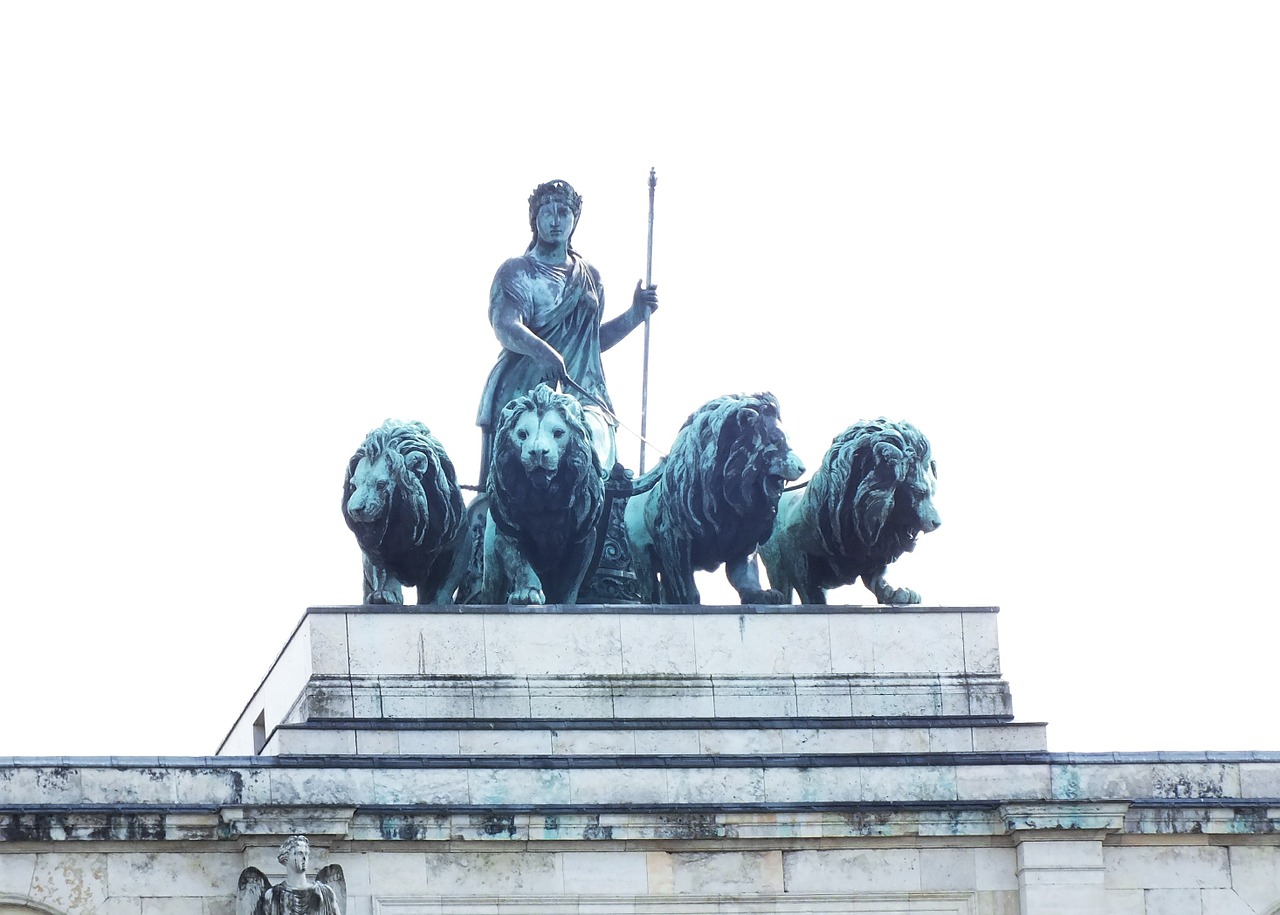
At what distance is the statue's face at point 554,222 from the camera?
147ft

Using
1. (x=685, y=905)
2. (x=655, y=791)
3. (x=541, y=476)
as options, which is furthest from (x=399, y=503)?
(x=685, y=905)

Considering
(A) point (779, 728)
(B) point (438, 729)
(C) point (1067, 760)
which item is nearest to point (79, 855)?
(B) point (438, 729)

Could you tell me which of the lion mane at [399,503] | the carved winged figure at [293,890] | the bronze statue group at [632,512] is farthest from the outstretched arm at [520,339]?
the carved winged figure at [293,890]

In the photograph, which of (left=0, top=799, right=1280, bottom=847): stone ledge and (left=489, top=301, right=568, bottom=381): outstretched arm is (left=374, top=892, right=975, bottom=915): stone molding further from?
(left=489, top=301, right=568, bottom=381): outstretched arm

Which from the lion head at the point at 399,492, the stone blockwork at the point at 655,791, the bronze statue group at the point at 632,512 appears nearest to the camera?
the stone blockwork at the point at 655,791

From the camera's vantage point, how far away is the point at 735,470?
4191 cm

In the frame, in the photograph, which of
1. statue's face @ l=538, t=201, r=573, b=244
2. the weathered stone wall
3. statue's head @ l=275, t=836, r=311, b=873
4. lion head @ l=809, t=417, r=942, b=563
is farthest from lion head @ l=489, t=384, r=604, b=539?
statue's head @ l=275, t=836, r=311, b=873

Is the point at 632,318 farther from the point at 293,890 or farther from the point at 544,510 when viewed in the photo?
the point at 293,890

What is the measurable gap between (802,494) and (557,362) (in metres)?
3.09

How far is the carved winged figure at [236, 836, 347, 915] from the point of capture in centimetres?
3775

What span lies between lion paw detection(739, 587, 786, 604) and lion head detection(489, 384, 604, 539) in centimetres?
194

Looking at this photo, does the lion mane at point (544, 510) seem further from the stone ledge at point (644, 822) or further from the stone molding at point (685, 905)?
the stone molding at point (685, 905)

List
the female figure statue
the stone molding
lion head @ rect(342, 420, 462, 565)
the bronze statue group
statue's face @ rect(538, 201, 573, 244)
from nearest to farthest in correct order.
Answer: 1. the stone molding
2. lion head @ rect(342, 420, 462, 565)
3. the bronze statue group
4. the female figure statue
5. statue's face @ rect(538, 201, 573, 244)

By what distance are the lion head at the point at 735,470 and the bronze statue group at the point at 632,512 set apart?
0.01m
